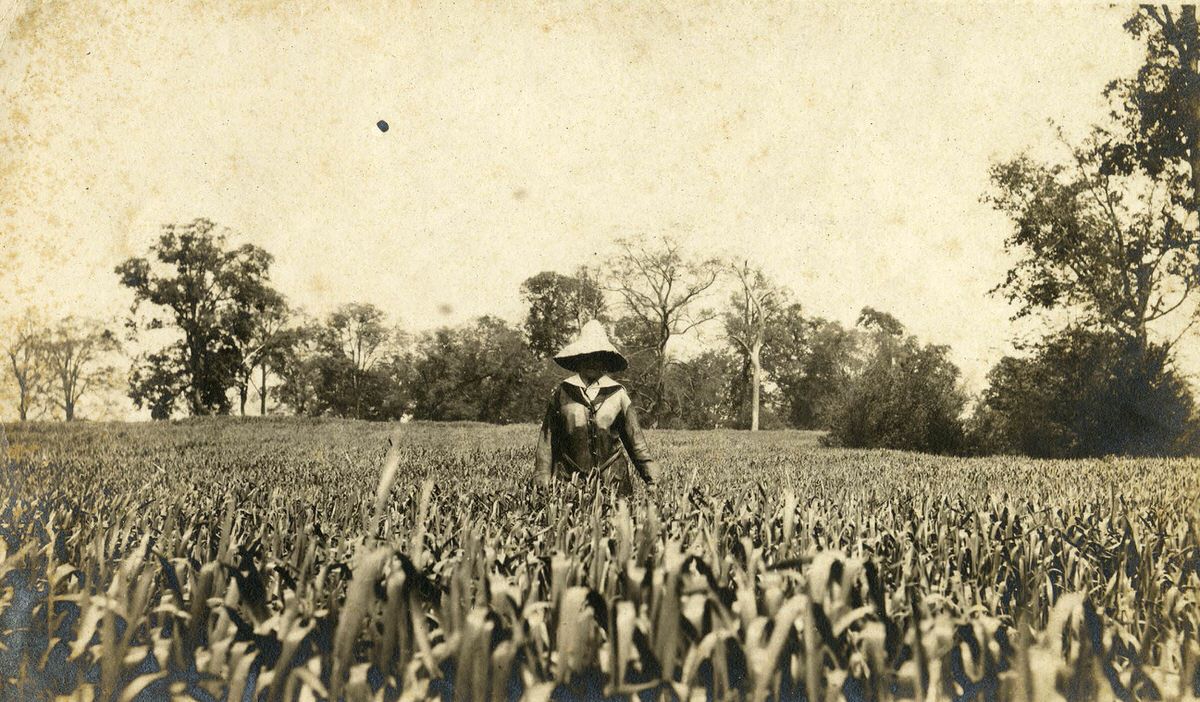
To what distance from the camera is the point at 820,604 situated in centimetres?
184

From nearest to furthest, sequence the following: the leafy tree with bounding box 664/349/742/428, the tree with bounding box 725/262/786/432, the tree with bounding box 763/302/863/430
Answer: the tree with bounding box 725/262/786/432
the tree with bounding box 763/302/863/430
the leafy tree with bounding box 664/349/742/428

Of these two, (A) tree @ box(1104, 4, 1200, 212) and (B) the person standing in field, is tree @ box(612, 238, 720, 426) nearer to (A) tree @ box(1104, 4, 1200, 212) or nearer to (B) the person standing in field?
(B) the person standing in field

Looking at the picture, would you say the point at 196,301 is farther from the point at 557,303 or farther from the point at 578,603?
the point at 557,303

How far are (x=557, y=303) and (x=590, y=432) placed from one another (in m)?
6.17

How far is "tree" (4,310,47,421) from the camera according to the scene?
3.66m

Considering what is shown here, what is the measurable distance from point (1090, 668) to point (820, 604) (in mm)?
873

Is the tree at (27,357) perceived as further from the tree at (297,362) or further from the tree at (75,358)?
the tree at (297,362)

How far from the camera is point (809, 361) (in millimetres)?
15953

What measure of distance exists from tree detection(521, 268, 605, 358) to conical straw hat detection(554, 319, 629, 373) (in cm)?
230

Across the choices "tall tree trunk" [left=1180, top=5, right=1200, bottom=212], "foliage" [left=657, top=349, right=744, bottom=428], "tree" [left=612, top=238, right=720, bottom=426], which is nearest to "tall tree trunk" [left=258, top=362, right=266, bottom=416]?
"tree" [left=612, top=238, right=720, bottom=426]

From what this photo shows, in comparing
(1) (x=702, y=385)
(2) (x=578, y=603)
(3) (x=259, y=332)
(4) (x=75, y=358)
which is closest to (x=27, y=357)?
(4) (x=75, y=358)

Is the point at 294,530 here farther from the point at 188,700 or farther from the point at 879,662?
the point at 879,662

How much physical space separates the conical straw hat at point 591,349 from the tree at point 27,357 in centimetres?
300

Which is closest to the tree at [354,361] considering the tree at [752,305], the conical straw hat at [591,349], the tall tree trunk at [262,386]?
the tall tree trunk at [262,386]
